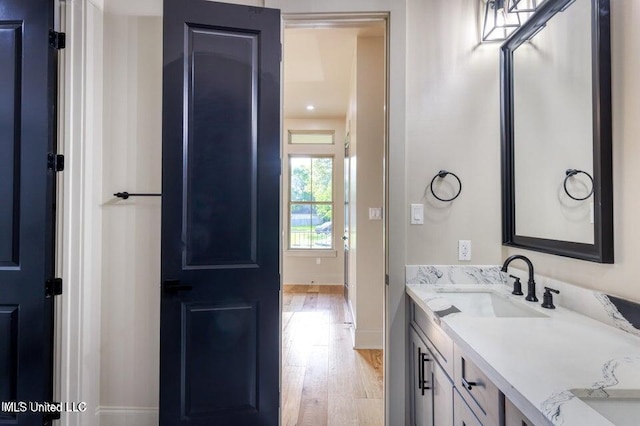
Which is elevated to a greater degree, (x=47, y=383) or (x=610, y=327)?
(x=610, y=327)

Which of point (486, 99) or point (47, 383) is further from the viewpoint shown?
point (486, 99)

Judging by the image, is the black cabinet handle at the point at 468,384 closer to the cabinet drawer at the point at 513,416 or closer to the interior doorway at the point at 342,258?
the cabinet drawer at the point at 513,416

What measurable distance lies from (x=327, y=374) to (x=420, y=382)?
1.17 meters

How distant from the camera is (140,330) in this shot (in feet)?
5.80

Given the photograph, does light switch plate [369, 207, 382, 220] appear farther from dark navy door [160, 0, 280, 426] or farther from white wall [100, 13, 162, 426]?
white wall [100, 13, 162, 426]

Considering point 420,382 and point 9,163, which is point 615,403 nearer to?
point 420,382

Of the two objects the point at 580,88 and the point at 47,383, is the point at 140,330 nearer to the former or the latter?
the point at 47,383

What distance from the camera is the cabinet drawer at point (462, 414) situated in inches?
38.0

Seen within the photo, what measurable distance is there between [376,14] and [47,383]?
2.77 meters

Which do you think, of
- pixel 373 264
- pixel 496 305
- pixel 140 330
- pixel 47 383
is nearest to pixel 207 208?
pixel 140 330

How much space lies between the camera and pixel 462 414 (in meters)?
1.03

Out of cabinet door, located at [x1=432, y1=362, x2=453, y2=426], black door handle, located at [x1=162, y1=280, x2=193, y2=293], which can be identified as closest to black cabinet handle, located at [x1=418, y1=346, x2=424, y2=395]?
cabinet door, located at [x1=432, y1=362, x2=453, y2=426]

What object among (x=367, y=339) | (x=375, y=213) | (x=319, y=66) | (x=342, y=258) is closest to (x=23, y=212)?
(x=375, y=213)

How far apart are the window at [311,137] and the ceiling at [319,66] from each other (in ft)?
1.50
